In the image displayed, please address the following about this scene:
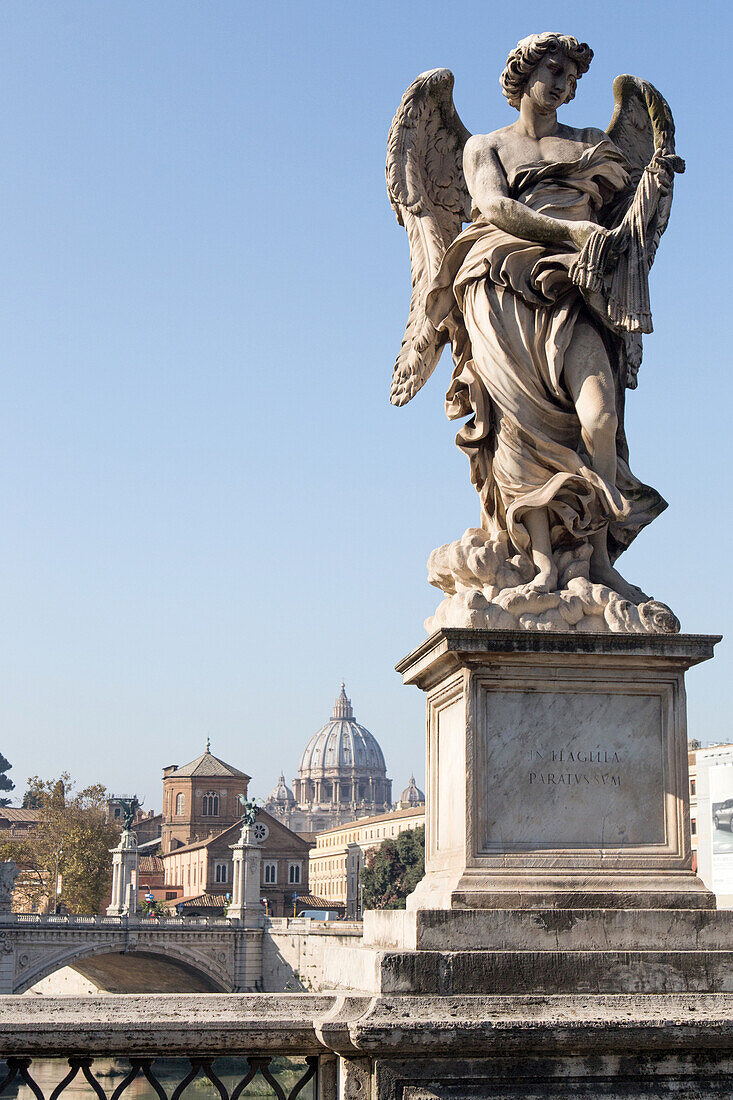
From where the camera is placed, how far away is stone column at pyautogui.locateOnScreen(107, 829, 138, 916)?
6128 cm

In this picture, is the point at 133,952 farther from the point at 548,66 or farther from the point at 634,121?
the point at 548,66

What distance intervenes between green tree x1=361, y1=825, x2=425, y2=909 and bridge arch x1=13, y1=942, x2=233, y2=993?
107 feet

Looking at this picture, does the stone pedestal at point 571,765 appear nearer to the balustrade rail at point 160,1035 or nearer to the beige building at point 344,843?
the balustrade rail at point 160,1035

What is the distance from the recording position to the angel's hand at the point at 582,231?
5.05 meters

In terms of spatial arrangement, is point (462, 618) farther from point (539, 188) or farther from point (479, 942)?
point (539, 188)

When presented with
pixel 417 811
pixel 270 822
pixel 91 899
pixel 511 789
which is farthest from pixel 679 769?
pixel 417 811

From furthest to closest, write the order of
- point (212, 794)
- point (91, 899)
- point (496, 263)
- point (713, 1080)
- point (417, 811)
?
1. point (417, 811)
2. point (212, 794)
3. point (91, 899)
4. point (496, 263)
5. point (713, 1080)

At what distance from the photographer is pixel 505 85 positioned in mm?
5395

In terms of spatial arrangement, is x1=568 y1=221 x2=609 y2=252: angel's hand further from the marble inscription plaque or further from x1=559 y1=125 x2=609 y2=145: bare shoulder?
the marble inscription plaque

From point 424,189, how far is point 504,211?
90cm

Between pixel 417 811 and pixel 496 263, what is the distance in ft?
397

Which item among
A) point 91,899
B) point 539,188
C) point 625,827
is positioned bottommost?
point 91,899

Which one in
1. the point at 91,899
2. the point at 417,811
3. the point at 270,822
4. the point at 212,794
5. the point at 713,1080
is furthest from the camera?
the point at 417,811

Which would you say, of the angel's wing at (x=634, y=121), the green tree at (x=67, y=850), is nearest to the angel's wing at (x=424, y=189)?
the angel's wing at (x=634, y=121)
